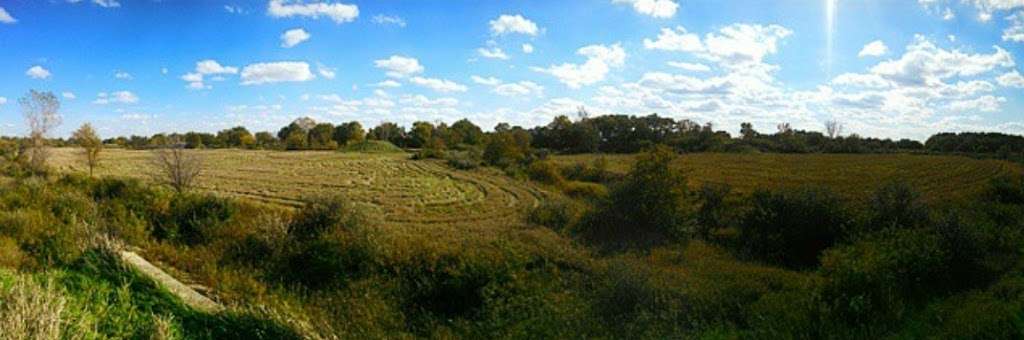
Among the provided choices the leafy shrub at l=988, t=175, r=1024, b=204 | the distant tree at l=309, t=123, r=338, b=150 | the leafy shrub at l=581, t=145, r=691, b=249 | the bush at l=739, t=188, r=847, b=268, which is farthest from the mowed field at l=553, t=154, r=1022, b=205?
the distant tree at l=309, t=123, r=338, b=150

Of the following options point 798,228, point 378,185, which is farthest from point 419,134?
point 798,228

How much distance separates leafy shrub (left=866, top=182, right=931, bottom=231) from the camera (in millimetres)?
16203

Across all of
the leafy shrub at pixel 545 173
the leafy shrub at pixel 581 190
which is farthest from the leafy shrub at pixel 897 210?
the leafy shrub at pixel 545 173

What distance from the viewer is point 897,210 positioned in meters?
16.8

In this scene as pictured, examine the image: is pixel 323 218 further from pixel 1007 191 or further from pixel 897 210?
pixel 1007 191

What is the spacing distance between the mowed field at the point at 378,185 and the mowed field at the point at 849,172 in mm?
12017

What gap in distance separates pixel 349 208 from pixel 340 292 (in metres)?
3.95

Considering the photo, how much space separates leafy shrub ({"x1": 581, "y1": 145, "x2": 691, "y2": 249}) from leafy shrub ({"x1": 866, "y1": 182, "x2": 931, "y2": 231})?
589 centimetres

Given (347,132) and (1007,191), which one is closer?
(1007,191)

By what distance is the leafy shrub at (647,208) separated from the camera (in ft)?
63.3

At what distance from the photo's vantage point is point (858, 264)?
9539 mm

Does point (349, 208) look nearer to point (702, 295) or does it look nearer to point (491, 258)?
point (491, 258)

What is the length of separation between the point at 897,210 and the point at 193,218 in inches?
839

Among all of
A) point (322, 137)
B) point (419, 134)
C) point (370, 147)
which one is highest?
point (419, 134)
